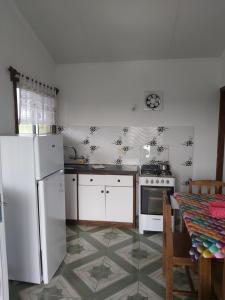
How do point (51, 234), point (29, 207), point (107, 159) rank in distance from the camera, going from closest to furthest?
point (29, 207), point (51, 234), point (107, 159)

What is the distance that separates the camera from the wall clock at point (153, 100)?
343 cm

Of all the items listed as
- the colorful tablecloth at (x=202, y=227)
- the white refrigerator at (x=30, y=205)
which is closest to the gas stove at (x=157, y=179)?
the colorful tablecloth at (x=202, y=227)

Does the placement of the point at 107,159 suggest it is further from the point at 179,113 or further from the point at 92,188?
the point at 179,113

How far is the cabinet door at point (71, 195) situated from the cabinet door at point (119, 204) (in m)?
0.47

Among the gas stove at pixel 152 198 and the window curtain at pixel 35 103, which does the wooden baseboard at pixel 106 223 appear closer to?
the gas stove at pixel 152 198

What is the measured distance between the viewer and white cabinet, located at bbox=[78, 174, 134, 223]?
123 inches

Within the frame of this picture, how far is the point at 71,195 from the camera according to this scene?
3.26m

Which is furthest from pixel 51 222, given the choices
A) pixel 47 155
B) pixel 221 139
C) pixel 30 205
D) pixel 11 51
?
pixel 221 139

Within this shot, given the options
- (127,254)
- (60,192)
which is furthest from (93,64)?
(127,254)

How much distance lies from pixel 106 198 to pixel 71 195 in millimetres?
506

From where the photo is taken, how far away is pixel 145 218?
3047mm

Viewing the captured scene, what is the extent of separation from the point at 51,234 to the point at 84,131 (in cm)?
186

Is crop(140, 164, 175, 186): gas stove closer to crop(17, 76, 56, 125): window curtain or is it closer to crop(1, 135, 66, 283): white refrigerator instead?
crop(1, 135, 66, 283): white refrigerator

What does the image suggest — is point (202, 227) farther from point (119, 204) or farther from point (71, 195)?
point (71, 195)
